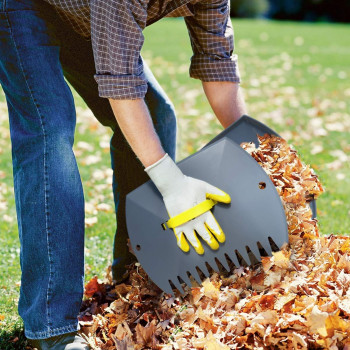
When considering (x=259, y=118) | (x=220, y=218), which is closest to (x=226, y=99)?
(x=220, y=218)

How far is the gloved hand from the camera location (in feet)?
6.43

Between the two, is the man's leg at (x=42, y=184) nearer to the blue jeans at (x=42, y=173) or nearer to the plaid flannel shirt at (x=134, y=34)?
the blue jeans at (x=42, y=173)

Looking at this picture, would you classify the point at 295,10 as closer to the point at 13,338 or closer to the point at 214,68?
the point at 214,68

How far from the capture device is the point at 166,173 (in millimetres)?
1952

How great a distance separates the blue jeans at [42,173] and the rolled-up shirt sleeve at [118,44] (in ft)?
0.77

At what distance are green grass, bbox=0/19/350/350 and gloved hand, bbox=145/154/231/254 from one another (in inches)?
29.5

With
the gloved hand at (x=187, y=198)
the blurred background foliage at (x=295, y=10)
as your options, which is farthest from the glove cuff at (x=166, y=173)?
the blurred background foliage at (x=295, y=10)

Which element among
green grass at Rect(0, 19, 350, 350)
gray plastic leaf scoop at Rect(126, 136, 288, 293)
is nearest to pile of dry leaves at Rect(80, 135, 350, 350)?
gray plastic leaf scoop at Rect(126, 136, 288, 293)

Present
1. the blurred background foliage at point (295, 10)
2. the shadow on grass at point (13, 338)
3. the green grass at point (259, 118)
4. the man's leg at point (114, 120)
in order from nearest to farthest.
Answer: the shadow on grass at point (13, 338), the man's leg at point (114, 120), the green grass at point (259, 118), the blurred background foliage at point (295, 10)

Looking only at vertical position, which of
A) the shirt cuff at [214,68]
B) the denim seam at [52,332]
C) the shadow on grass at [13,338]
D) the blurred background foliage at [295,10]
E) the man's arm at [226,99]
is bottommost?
the blurred background foliage at [295,10]

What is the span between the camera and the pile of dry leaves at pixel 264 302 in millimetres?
1770

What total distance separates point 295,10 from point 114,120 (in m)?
33.1

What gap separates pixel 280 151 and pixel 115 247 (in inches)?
32.5

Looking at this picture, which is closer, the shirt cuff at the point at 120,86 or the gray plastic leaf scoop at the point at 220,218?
the shirt cuff at the point at 120,86
